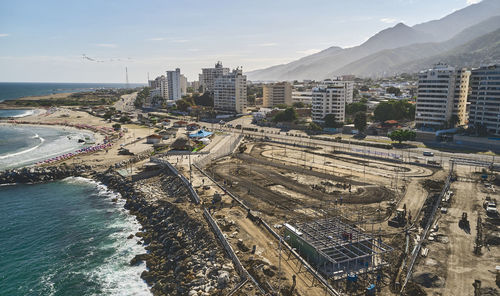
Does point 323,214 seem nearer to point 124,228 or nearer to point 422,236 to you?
point 422,236

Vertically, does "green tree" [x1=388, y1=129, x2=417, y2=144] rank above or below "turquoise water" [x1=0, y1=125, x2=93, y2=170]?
above

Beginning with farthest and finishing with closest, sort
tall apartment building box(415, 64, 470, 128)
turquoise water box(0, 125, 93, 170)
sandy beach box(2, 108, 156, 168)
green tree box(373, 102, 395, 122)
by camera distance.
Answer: green tree box(373, 102, 395, 122) < tall apartment building box(415, 64, 470, 128) < turquoise water box(0, 125, 93, 170) < sandy beach box(2, 108, 156, 168)

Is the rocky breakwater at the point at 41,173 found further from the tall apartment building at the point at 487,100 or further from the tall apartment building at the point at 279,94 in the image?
the tall apartment building at the point at 279,94

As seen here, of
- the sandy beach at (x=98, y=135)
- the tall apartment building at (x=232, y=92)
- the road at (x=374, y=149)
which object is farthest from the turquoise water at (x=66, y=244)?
the tall apartment building at (x=232, y=92)

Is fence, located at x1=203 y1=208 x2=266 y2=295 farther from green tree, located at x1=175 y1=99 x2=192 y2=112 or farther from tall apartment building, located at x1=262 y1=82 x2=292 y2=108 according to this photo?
tall apartment building, located at x1=262 y1=82 x2=292 y2=108

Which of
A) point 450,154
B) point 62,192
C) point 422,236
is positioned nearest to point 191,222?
point 422,236

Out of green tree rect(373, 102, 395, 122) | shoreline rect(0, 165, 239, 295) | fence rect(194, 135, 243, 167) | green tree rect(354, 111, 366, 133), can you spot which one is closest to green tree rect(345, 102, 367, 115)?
green tree rect(373, 102, 395, 122)

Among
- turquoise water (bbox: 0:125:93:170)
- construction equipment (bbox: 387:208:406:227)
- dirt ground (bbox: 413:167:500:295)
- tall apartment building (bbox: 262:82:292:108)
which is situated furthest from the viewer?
tall apartment building (bbox: 262:82:292:108)
